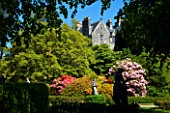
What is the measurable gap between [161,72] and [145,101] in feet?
25.6

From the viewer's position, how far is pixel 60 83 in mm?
41656

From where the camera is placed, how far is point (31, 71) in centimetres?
4531

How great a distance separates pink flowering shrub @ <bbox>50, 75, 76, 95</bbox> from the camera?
4126 cm

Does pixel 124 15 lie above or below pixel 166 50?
above

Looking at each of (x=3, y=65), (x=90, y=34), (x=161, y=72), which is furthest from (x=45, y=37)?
(x=90, y=34)

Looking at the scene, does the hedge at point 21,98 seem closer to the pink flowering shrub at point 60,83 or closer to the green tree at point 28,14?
the green tree at point 28,14

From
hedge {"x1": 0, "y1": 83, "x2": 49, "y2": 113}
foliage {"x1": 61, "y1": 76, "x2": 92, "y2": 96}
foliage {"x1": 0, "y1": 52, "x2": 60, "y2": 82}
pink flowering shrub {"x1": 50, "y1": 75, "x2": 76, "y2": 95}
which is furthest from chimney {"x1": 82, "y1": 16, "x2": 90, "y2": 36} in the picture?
hedge {"x1": 0, "y1": 83, "x2": 49, "y2": 113}

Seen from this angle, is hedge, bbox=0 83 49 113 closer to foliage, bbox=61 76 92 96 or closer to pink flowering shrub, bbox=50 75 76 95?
foliage, bbox=61 76 92 96

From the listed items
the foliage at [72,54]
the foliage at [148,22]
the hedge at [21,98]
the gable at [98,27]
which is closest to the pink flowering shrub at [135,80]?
the foliage at [72,54]

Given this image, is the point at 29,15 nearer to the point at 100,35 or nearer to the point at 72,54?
the point at 72,54

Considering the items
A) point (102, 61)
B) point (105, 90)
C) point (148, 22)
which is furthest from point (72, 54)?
point (148, 22)

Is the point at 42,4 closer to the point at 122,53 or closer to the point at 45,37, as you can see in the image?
the point at 45,37

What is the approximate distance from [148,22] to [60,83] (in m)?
28.2

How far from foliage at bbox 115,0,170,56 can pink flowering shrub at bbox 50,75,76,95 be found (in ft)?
83.0
